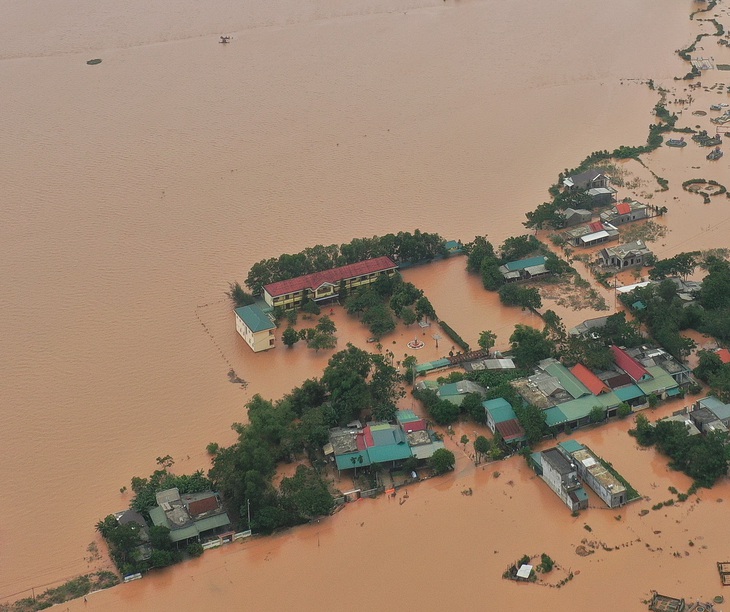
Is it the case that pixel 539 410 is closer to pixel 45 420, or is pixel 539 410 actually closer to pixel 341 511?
pixel 341 511

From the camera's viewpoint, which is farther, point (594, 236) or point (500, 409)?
point (594, 236)

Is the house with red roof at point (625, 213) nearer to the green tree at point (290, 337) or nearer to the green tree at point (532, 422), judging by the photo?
the green tree at point (532, 422)

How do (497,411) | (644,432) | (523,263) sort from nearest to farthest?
1. (644,432)
2. (497,411)
3. (523,263)

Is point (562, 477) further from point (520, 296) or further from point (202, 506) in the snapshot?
point (520, 296)

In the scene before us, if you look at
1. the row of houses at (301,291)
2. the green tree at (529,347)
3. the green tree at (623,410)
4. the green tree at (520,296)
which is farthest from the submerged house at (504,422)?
the row of houses at (301,291)

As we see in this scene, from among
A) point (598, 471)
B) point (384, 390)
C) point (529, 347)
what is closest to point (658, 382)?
point (529, 347)

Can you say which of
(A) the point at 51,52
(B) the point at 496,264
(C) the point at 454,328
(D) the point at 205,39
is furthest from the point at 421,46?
(C) the point at 454,328

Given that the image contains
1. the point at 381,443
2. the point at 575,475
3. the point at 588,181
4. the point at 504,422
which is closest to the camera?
the point at 575,475
